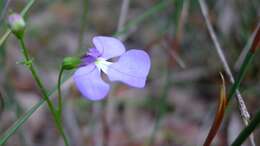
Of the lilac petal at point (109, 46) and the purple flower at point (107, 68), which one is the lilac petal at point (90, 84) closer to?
the purple flower at point (107, 68)

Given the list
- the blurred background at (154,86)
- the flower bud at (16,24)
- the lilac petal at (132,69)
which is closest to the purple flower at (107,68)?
the lilac petal at (132,69)

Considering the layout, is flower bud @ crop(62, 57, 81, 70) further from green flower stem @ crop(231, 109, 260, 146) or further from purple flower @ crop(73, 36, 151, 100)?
green flower stem @ crop(231, 109, 260, 146)

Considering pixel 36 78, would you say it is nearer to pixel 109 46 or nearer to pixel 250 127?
pixel 109 46

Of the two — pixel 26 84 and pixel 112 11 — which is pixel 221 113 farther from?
pixel 112 11

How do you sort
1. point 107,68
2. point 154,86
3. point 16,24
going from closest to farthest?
point 16,24, point 107,68, point 154,86

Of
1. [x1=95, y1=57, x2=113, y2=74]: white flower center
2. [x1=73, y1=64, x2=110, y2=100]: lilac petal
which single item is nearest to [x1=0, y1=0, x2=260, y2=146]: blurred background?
[x1=95, y1=57, x2=113, y2=74]: white flower center

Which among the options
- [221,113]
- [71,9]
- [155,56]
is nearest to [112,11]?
[71,9]

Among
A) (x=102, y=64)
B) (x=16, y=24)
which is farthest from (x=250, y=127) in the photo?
(x=16, y=24)
